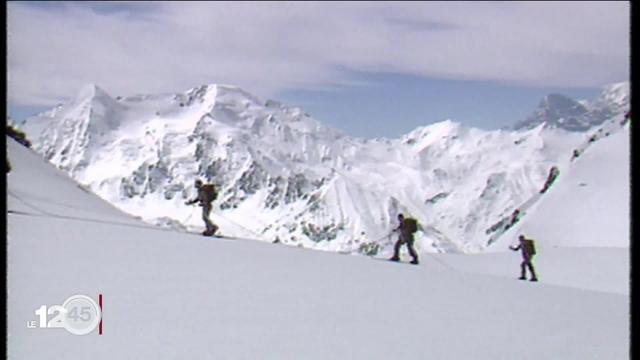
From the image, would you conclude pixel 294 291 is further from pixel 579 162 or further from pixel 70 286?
pixel 579 162

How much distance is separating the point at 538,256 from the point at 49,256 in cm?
2328

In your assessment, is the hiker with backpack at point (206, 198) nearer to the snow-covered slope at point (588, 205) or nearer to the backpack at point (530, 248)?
the backpack at point (530, 248)

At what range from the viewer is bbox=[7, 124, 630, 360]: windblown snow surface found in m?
9.10

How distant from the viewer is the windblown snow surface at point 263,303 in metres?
9.10

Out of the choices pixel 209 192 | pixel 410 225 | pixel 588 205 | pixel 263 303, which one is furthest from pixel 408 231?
pixel 588 205

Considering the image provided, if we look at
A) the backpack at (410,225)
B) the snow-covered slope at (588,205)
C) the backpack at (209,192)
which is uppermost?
the backpack at (209,192)

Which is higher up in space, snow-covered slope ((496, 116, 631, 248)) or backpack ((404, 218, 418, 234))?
backpack ((404, 218, 418, 234))

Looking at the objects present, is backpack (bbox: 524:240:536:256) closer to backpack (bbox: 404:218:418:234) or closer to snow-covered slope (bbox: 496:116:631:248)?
backpack (bbox: 404:218:418:234)

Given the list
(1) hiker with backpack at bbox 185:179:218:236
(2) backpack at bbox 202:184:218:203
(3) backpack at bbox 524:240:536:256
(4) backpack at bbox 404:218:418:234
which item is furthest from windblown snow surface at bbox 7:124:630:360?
(3) backpack at bbox 524:240:536:256

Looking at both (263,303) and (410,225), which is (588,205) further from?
(263,303)

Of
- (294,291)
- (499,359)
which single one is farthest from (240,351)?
(294,291)

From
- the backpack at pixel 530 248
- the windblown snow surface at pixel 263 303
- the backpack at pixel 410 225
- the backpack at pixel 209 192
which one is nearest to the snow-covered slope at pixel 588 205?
the backpack at pixel 530 248

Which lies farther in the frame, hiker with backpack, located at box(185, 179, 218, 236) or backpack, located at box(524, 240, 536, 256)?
backpack, located at box(524, 240, 536, 256)

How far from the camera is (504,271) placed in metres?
28.2
